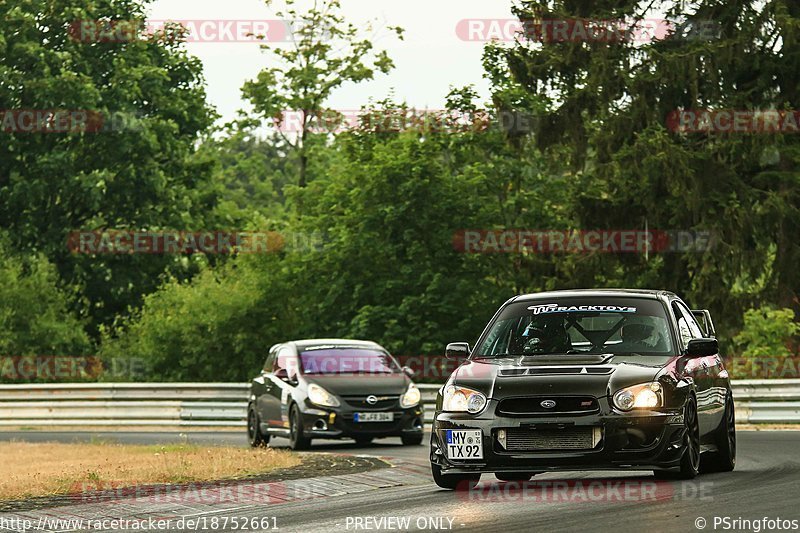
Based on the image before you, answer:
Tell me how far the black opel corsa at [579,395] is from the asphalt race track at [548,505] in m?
0.30

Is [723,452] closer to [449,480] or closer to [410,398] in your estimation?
[449,480]

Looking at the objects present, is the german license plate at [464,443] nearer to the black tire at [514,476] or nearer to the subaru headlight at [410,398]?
the black tire at [514,476]

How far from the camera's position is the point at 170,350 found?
39438mm

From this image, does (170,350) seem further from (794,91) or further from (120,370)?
(794,91)

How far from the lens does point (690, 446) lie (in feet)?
41.7

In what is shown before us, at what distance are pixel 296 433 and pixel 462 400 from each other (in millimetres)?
10009

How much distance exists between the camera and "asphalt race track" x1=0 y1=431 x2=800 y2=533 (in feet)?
33.9

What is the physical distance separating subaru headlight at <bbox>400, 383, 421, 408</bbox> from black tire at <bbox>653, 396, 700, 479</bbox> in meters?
9.80

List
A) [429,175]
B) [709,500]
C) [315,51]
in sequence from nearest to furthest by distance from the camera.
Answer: [709,500], [429,175], [315,51]

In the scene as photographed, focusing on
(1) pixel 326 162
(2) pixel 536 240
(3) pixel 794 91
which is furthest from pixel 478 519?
(1) pixel 326 162

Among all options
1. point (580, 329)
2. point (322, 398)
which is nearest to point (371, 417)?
point (322, 398)

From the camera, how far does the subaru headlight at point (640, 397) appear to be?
39.8 feet

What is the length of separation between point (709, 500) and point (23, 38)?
40.7 meters

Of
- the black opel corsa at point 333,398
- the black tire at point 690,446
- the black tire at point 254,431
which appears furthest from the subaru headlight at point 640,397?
the black tire at point 254,431
